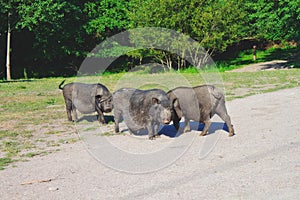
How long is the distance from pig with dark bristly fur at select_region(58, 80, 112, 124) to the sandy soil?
87 cm

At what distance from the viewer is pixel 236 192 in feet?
17.8

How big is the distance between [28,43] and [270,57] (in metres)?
23.8

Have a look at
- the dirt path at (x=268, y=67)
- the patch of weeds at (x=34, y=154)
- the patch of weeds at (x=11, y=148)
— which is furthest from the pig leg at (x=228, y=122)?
the dirt path at (x=268, y=67)

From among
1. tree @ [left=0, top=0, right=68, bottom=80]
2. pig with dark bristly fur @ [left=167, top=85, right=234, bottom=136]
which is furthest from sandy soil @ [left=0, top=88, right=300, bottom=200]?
tree @ [left=0, top=0, right=68, bottom=80]

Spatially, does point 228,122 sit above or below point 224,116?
below

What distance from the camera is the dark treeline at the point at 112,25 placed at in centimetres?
3180

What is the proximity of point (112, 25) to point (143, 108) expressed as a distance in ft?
110

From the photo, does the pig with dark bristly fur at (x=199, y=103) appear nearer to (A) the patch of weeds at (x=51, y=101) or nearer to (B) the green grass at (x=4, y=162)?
(B) the green grass at (x=4, y=162)

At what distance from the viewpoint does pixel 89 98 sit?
1012cm

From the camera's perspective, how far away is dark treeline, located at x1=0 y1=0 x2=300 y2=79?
104 ft

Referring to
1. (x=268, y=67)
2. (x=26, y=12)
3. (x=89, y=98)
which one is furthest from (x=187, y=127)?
(x=268, y=67)

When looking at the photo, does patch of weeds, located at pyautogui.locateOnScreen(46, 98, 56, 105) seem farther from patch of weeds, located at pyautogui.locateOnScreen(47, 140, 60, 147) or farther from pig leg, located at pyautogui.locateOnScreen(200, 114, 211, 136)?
pig leg, located at pyautogui.locateOnScreen(200, 114, 211, 136)

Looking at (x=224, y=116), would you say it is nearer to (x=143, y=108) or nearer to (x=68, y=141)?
(x=143, y=108)

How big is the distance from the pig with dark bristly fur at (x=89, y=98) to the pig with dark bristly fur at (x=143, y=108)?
0.34m
